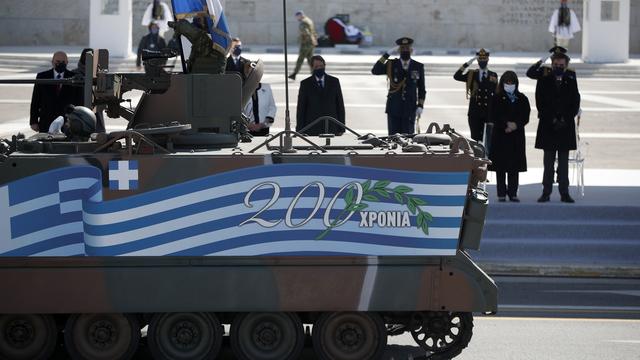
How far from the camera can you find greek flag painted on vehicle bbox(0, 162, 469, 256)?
9922mm

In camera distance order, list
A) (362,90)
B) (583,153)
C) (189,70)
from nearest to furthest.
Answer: (189,70)
(583,153)
(362,90)

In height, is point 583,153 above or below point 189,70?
below

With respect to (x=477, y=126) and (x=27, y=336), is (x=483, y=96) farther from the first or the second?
(x=27, y=336)

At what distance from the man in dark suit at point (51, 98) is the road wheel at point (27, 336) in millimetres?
5985

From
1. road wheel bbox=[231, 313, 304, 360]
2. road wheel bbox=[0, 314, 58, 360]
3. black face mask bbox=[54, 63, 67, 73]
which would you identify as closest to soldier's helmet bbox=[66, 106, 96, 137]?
road wheel bbox=[0, 314, 58, 360]

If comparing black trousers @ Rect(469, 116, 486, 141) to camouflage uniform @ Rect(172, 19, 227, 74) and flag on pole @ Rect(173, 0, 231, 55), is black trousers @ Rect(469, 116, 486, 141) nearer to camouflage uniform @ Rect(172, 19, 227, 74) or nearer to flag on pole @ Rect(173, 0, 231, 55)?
flag on pole @ Rect(173, 0, 231, 55)

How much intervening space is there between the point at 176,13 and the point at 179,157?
1923 mm

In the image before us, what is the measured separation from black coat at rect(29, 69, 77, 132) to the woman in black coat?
5.24 metres

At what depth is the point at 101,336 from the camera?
400 inches

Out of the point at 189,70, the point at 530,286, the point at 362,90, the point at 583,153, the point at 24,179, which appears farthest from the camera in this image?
the point at 362,90

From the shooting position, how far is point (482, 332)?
1183cm

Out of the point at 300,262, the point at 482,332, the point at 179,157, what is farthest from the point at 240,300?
the point at 482,332

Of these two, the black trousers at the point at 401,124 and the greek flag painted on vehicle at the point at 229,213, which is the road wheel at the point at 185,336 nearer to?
the greek flag painted on vehicle at the point at 229,213

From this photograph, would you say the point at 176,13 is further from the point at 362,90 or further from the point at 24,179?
the point at 362,90
